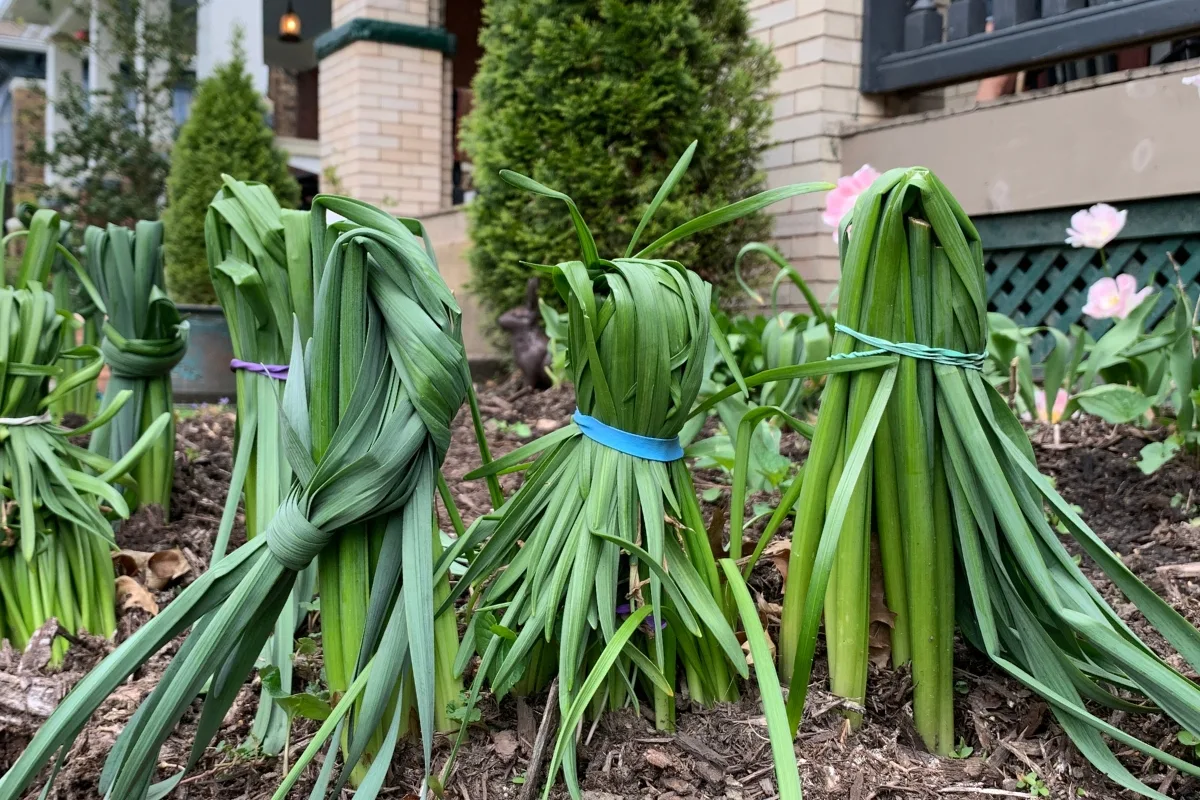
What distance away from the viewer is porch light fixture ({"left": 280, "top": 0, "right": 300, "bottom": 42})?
12195 mm

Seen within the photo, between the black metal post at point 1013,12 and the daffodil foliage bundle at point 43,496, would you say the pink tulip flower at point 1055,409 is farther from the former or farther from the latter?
the black metal post at point 1013,12

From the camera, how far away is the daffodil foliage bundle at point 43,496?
3.90 feet

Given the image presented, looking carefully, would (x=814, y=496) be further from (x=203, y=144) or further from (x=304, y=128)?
(x=304, y=128)

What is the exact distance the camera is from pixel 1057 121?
142 inches

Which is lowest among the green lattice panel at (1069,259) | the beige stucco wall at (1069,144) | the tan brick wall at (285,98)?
the green lattice panel at (1069,259)

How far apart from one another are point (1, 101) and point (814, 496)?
2323cm

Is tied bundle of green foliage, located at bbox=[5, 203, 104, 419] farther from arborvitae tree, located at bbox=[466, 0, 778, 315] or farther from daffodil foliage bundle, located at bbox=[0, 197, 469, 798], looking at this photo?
arborvitae tree, located at bbox=[466, 0, 778, 315]

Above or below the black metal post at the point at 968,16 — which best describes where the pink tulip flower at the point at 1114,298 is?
below

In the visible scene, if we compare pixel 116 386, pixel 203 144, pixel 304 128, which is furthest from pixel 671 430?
pixel 304 128

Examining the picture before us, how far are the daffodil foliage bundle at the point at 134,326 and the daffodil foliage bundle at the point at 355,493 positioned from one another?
2.81 ft

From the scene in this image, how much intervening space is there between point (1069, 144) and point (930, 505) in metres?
3.22

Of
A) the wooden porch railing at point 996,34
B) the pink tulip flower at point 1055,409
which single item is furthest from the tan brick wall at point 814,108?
the pink tulip flower at point 1055,409

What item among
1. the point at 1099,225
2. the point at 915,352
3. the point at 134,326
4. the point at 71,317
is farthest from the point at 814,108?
the point at 915,352

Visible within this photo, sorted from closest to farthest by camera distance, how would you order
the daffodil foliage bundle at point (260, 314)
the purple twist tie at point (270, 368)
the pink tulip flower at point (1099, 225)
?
the daffodil foliage bundle at point (260, 314) → the purple twist tie at point (270, 368) → the pink tulip flower at point (1099, 225)
